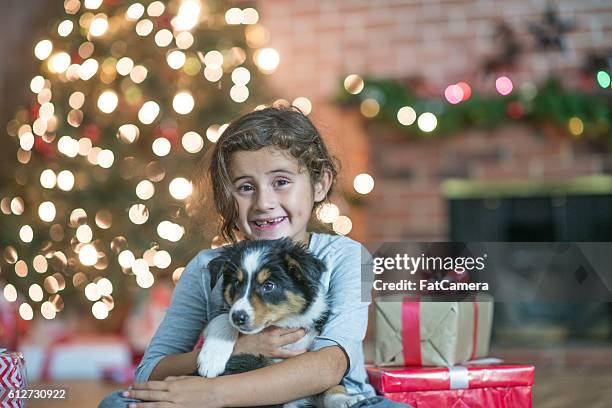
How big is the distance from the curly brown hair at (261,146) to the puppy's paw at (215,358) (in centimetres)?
24

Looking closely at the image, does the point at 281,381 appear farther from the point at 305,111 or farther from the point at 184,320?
the point at 305,111

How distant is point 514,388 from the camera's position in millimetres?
1310

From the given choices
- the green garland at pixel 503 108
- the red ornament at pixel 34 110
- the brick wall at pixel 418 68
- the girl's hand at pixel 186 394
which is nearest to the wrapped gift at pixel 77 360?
the red ornament at pixel 34 110

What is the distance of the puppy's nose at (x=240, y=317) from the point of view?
102cm

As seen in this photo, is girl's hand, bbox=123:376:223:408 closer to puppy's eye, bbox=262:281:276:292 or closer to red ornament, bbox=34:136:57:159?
puppy's eye, bbox=262:281:276:292

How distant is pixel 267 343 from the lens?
106 cm

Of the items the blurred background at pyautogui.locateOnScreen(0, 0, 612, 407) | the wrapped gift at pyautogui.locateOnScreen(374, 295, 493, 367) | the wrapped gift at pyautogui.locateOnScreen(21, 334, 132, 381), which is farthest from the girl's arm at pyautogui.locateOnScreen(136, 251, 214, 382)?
the wrapped gift at pyautogui.locateOnScreen(21, 334, 132, 381)

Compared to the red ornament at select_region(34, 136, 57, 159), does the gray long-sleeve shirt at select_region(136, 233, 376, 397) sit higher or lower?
lower

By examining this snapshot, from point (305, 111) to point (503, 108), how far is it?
3.84ft

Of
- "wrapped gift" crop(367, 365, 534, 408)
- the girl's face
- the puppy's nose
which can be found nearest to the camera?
the puppy's nose

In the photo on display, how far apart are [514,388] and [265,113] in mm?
645

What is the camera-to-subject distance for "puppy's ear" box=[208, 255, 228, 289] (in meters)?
1.08

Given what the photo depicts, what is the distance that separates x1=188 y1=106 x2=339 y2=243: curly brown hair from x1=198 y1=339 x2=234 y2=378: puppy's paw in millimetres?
239

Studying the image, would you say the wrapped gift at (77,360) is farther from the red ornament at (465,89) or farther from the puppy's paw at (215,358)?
the puppy's paw at (215,358)
